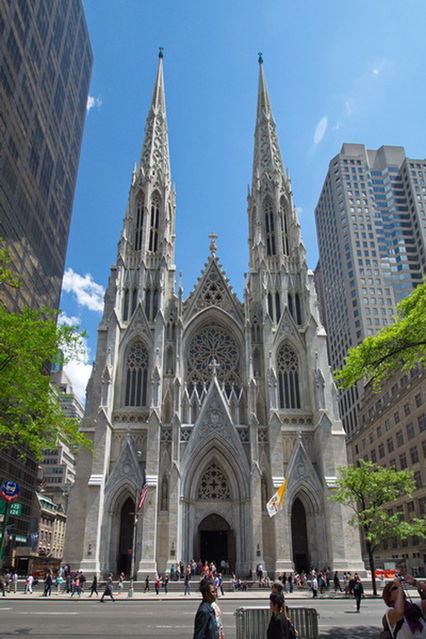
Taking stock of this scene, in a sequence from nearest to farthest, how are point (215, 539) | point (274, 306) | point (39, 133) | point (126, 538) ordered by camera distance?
point (126, 538), point (215, 539), point (274, 306), point (39, 133)

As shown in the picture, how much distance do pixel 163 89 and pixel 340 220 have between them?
47.2 metres

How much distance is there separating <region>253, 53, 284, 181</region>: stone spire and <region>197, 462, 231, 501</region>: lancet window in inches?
1189

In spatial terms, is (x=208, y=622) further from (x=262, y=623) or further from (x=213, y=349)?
(x=213, y=349)

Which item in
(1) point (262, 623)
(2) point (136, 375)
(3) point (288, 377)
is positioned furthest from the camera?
(3) point (288, 377)

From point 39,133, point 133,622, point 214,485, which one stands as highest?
point 39,133

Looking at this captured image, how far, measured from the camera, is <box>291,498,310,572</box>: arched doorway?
36.1 metres

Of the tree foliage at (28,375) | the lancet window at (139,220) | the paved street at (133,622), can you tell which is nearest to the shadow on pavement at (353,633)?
the paved street at (133,622)

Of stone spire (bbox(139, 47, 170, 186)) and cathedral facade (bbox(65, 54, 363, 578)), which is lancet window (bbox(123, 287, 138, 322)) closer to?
cathedral facade (bbox(65, 54, 363, 578))

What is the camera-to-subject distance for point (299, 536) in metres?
36.7

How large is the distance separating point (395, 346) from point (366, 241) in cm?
7890

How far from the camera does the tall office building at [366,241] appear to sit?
3310 inches

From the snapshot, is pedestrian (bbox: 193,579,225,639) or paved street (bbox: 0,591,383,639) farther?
paved street (bbox: 0,591,383,639)

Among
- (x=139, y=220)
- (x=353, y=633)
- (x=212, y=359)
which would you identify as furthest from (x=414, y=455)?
(x=353, y=633)

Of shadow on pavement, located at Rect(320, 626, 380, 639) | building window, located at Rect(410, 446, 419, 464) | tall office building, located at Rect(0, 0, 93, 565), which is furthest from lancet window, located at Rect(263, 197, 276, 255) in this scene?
shadow on pavement, located at Rect(320, 626, 380, 639)
